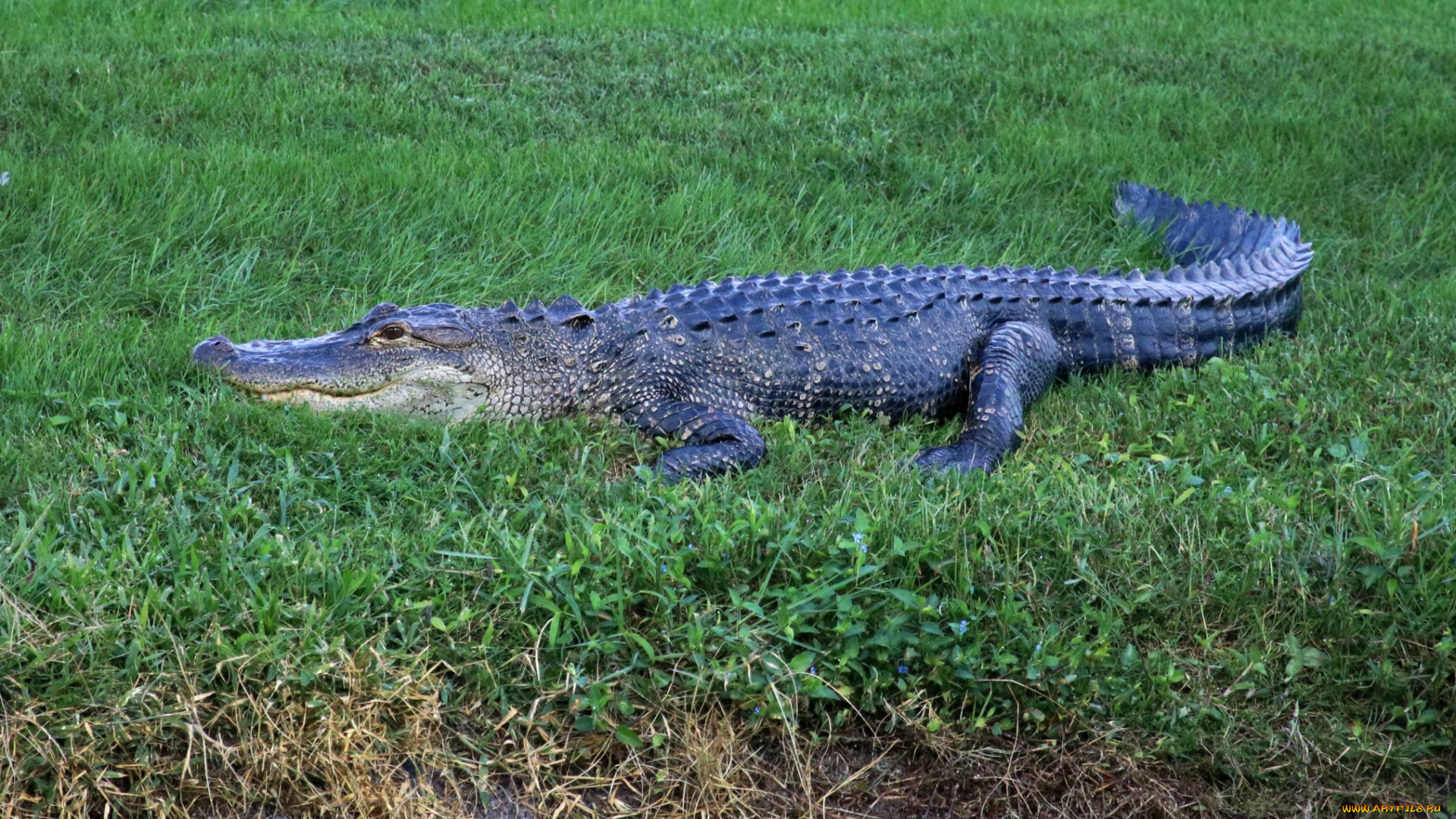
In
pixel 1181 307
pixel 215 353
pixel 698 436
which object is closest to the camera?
pixel 215 353

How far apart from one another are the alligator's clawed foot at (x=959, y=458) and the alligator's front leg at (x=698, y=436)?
0.58 m

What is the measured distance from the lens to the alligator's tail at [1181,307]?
5.20m

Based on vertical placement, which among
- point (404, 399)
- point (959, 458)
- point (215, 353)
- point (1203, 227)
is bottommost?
point (1203, 227)

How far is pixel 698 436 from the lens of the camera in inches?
169

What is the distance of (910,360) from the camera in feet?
15.6

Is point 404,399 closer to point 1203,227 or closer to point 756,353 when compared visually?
point 756,353

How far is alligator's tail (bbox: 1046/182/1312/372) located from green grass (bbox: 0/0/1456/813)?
0.20 meters

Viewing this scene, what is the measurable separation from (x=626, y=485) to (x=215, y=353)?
148cm

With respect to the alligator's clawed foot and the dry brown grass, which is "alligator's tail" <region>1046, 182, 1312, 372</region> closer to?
the alligator's clawed foot

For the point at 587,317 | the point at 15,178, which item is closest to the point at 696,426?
the point at 587,317

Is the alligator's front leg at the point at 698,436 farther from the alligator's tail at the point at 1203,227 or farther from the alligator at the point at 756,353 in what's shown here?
the alligator's tail at the point at 1203,227

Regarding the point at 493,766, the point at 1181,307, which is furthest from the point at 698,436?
the point at 1181,307

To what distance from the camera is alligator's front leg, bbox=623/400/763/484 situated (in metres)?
4.07

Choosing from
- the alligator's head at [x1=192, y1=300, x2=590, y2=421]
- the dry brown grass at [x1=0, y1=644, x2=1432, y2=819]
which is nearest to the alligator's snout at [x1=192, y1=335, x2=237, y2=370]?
the alligator's head at [x1=192, y1=300, x2=590, y2=421]
